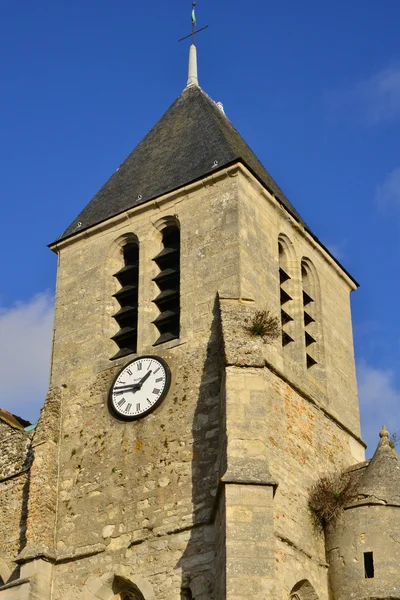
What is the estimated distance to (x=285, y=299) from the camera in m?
17.0

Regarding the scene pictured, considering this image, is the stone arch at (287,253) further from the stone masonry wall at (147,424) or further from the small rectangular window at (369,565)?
the small rectangular window at (369,565)

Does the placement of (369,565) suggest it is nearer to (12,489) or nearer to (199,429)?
(199,429)

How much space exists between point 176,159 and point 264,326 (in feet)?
15.2

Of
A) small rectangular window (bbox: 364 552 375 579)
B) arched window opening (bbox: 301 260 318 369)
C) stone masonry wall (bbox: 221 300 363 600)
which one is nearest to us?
stone masonry wall (bbox: 221 300 363 600)

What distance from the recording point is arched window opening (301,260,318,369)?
55.0 ft

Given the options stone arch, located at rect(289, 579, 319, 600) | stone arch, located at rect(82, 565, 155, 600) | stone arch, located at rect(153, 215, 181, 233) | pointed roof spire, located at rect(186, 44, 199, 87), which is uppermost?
pointed roof spire, located at rect(186, 44, 199, 87)

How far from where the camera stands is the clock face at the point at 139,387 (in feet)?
49.3

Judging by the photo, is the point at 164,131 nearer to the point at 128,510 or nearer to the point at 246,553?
the point at 128,510

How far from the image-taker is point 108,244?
1750 cm

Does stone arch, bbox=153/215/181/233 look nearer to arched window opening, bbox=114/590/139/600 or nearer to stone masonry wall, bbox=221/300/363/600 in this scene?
stone masonry wall, bbox=221/300/363/600

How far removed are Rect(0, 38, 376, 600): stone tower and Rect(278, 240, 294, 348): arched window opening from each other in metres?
0.03

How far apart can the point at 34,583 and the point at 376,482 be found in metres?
4.41

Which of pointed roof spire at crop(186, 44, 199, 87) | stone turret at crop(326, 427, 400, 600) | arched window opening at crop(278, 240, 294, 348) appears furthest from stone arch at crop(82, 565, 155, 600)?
pointed roof spire at crop(186, 44, 199, 87)

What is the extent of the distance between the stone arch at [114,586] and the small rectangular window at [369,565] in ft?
8.96
